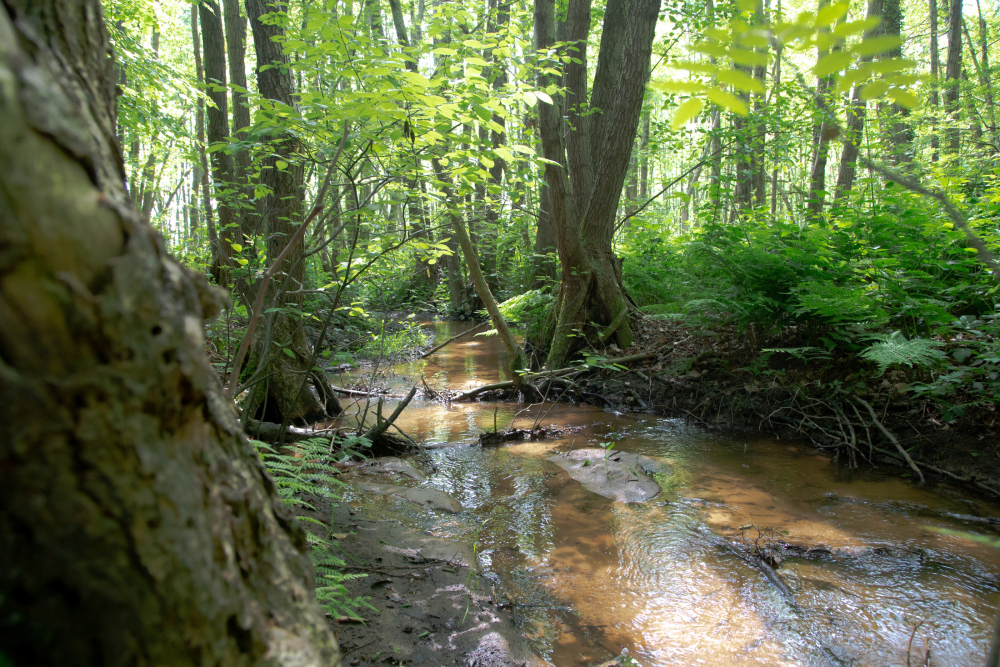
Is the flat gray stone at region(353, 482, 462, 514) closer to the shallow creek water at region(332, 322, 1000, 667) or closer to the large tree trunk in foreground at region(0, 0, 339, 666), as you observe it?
the shallow creek water at region(332, 322, 1000, 667)

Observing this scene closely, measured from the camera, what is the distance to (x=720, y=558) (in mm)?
3156

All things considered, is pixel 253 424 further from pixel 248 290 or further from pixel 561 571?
pixel 561 571

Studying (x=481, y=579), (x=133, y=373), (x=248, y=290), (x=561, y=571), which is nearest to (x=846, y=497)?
(x=561, y=571)

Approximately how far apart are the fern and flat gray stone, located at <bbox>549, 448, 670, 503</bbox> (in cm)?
198

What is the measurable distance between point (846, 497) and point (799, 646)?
2.03 m

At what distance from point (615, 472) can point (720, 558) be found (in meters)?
1.35

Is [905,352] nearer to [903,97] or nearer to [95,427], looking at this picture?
[903,97]

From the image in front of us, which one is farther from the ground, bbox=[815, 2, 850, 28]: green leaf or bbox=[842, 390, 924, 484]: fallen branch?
bbox=[815, 2, 850, 28]: green leaf

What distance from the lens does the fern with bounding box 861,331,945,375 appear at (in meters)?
3.98

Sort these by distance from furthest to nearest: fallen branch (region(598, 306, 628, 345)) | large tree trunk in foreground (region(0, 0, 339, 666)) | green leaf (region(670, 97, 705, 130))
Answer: fallen branch (region(598, 306, 628, 345)) → green leaf (region(670, 97, 705, 130)) → large tree trunk in foreground (region(0, 0, 339, 666))

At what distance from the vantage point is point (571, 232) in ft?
24.6

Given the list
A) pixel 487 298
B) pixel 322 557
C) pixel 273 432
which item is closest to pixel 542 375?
pixel 487 298

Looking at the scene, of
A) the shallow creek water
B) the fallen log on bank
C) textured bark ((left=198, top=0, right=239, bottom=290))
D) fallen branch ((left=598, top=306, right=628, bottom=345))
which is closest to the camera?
the shallow creek water

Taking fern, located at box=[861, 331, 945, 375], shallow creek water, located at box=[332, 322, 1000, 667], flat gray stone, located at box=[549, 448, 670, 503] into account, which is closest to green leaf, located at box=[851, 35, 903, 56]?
shallow creek water, located at box=[332, 322, 1000, 667]
